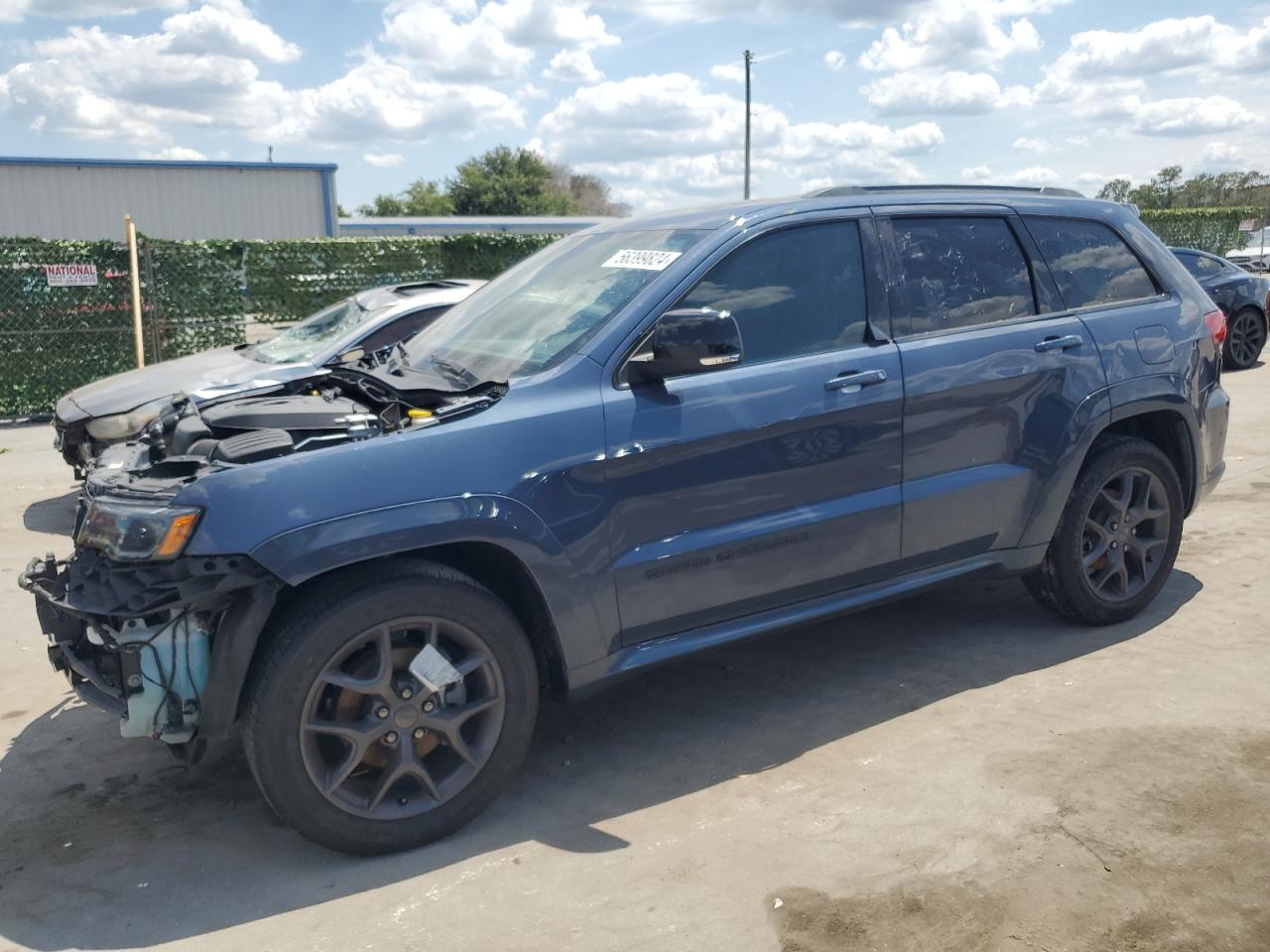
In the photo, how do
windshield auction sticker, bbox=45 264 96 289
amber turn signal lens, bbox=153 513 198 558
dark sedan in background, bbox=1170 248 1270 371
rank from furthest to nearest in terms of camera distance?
1. dark sedan in background, bbox=1170 248 1270 371
2. windshield auction sticker, bbox=45 264 96 289
3. amber turn signal lens, bbox=153 513 198 558

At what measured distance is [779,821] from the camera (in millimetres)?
3588

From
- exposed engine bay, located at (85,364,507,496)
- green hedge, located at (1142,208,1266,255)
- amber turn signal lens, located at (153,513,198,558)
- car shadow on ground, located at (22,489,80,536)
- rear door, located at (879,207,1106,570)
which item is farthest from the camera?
green hedge, located at (1142,208,1266,255)

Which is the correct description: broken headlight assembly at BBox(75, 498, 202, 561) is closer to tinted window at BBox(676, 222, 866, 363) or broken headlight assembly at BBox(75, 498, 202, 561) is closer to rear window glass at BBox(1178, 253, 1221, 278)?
tinted window at BBox(676, 222, 866, 363)

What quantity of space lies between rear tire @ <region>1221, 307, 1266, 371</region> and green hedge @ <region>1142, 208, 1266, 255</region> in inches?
505

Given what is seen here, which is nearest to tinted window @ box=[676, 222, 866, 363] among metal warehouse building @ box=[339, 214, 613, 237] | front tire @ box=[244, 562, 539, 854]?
front tire @ box=[244, 562, 539, 854]

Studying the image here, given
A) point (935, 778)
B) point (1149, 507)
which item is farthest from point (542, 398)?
point (1149, 507)

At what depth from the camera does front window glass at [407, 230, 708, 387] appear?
399 centimetres

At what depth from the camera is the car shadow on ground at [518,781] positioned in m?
3.31

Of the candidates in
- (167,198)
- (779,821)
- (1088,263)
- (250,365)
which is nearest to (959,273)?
(1088,263)

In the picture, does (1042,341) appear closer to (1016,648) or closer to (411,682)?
(1016,648)

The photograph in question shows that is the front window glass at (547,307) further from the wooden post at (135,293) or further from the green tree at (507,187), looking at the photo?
the green tree at (507,187)

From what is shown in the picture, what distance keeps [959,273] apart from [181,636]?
321 centimetres

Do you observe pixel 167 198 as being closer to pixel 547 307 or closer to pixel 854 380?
pixel 547 307

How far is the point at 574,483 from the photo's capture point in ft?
11.9
